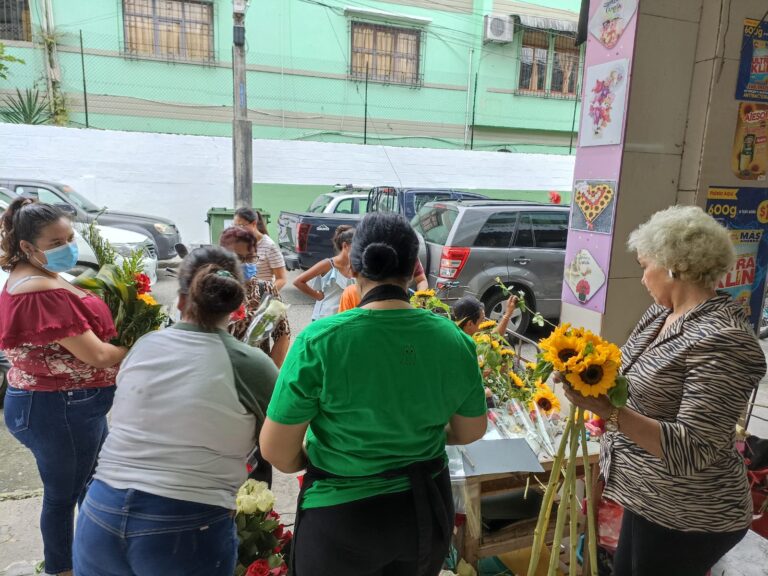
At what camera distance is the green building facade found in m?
14.3

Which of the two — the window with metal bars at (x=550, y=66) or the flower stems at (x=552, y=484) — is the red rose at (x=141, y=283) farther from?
the window with metal bars at (x=550, y=66)

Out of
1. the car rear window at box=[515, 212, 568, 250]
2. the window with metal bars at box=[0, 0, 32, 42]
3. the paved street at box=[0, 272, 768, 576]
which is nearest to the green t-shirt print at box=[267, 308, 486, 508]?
the paved street at box=[0, 272, 768, 576]

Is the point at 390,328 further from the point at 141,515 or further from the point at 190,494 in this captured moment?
the point at 141,515

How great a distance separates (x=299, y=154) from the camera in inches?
548

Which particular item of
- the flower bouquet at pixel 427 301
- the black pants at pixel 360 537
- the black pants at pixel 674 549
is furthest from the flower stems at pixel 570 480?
the flower bouquet at pixel 427 301

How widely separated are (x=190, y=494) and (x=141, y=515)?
0.48 feet

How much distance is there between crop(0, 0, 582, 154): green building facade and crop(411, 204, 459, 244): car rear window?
9.63m

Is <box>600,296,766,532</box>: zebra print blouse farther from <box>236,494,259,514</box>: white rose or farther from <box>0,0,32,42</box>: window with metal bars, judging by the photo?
<box>0,0,32,42</box>: window with metal bars

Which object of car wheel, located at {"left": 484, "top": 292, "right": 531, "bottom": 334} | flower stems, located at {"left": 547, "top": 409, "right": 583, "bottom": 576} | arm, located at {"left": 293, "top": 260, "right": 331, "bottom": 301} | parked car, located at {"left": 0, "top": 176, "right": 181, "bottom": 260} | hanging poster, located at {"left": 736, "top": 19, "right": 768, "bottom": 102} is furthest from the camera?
parked car, located at {"left": 0, "top": 176, "right": 181, "bottom": 260}

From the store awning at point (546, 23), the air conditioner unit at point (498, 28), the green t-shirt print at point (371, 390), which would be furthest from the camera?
the store awning at point (546, 23)

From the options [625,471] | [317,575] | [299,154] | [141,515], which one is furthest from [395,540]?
[299,154]

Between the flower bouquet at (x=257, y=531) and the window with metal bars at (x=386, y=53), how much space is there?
52.1 ft

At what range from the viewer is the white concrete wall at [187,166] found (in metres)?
12.0

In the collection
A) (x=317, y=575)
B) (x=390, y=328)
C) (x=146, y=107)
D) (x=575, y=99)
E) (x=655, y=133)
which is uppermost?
(x=575, y=99)
